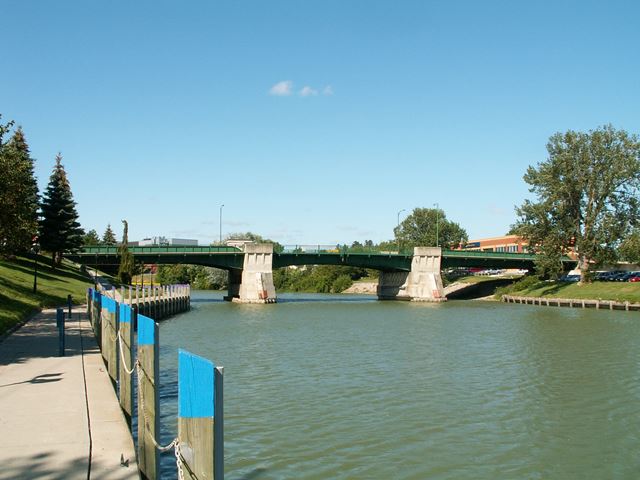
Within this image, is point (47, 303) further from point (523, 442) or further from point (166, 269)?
point (166, 269)

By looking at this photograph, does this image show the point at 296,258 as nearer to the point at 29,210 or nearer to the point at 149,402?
the point at 29,210

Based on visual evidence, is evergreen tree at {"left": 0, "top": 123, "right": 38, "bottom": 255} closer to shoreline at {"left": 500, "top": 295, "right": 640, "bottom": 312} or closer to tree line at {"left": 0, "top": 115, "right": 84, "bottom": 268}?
tree line at {"left": 0, "top": 115, "right": 84, "bottom": 268}

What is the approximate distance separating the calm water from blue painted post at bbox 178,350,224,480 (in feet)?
19.8

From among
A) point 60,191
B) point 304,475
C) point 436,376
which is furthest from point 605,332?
point 60,191

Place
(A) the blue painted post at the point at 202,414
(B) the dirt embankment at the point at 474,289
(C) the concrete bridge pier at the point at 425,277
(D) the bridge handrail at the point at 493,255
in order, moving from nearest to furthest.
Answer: (A) the blue painted post at the point at 202,414, (C) the concrete bridge pier at the point at 425,277, (D) the bridge handrail at the point at 493,255, (B) the dirt embankment at the point at 474,289

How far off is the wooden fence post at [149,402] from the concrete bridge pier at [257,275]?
2860 inches

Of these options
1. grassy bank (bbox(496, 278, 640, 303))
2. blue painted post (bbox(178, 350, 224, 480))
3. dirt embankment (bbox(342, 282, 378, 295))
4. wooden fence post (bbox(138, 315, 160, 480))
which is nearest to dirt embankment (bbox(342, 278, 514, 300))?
grassy bank (bbox(496, 278, 640, 303))

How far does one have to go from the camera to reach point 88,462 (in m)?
8.95

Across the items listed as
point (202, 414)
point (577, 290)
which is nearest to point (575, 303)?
point (577, 290)

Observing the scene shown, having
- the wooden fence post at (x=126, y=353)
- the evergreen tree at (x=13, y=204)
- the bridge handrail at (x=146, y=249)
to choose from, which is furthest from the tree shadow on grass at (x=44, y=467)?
the bridge handrail at (x=146, y=249)

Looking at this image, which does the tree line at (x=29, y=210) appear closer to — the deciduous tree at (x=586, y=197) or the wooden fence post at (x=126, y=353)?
the wooden fence post at (x=126, y=353)

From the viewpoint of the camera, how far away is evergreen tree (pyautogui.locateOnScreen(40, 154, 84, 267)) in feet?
213

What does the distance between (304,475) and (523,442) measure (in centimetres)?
570

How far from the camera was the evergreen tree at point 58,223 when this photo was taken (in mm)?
65000
